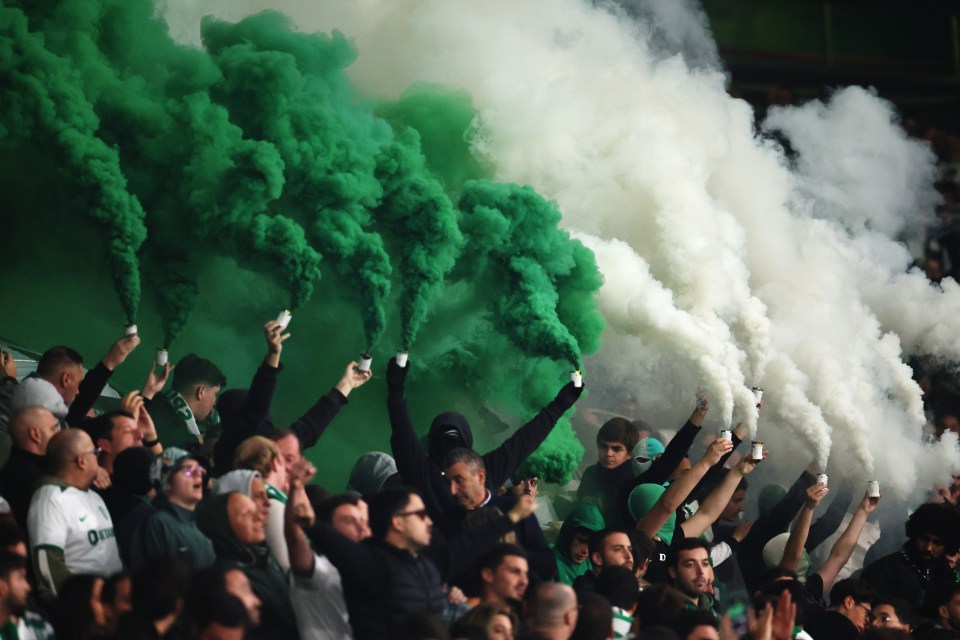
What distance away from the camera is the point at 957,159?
2044cm

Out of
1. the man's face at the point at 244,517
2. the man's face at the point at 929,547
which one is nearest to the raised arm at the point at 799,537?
the man's face at the point at 929,547

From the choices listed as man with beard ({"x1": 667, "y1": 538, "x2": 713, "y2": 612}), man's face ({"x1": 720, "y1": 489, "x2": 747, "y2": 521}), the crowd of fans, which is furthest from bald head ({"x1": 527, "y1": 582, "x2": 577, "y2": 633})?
man's face ({"x1": 720, "y1": 489, "x2": 747, "y2": 521})

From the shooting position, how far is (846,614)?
27.0 feet

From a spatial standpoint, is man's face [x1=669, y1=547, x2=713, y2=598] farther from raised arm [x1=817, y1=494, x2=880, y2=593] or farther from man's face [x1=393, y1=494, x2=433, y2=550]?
raised arm [x1=817, y1=494, x2=880, y2=593]

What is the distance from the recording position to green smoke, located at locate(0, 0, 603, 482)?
9.53 metres

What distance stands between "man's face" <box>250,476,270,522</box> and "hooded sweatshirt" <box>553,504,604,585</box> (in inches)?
98.0

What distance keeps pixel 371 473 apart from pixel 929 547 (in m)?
3.79

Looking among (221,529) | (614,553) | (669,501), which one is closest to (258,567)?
(221,529)

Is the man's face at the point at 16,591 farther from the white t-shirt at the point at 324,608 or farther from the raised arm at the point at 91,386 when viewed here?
the raised arm at the point at 91,386

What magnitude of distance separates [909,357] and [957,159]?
291 inches

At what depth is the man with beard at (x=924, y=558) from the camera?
9242 millimetres

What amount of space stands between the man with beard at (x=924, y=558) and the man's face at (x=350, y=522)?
4423mm

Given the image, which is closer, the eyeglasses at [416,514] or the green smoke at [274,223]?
the eyeglasses at [416,514]

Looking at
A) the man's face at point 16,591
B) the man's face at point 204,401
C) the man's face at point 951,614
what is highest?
the man's face at point 951,614
